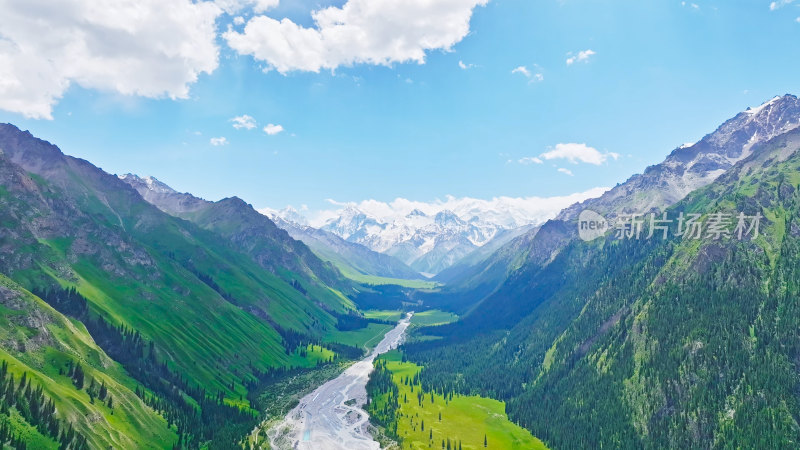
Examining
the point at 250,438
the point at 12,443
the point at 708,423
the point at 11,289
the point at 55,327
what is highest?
the point at 11,289

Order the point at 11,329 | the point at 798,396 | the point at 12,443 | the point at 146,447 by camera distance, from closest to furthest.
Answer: the point at 12,443
the point at 146,447
the point at 11,329
the point at 798,396

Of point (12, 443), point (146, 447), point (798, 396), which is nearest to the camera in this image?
point (12, 443)

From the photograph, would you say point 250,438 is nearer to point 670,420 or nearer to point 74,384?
point 74,384

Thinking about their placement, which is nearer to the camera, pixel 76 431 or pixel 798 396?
pixel 76 431

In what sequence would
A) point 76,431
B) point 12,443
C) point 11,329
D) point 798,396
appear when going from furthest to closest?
point 798,396, point 11,329, point 76,431, point 12,443

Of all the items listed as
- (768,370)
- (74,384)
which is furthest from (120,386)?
(768,370)

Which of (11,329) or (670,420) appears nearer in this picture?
(11,329)

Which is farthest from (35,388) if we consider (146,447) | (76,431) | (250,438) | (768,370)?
(768,370)

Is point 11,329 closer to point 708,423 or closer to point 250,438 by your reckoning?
point 250,438

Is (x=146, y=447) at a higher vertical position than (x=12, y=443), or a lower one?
lower
